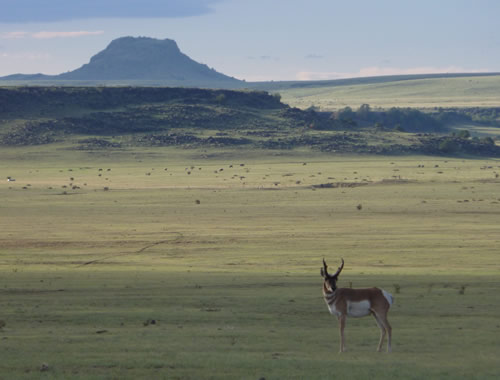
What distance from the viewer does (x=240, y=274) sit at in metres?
27.1

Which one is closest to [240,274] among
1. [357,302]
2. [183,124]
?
[357,302]

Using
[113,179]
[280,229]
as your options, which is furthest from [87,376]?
[113,179]

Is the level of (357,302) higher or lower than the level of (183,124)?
higher

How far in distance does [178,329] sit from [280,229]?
84.1ft

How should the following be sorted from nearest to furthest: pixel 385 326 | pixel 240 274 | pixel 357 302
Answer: pixel 357 302, pixel 385 326, pixel 240 274

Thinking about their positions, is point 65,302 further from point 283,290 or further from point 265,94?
point 265,94

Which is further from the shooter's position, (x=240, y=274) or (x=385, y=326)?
(x=240, y=274)

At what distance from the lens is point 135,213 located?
50.5 meters

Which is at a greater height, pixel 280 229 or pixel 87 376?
pixel 87 376

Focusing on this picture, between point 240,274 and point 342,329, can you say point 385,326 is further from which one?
point 240,274

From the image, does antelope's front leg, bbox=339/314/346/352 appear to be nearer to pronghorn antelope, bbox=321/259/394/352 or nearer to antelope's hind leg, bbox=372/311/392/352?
pronghorn antelope, bbox=321/259/394/352

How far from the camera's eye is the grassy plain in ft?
46.0

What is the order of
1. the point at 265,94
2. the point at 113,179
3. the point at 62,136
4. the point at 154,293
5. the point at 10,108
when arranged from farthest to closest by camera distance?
the point at 265,94, the point at 10,108, the point at 62,136, the point at 113,179, the point at 154,293

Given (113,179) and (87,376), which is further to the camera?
(113,179)
